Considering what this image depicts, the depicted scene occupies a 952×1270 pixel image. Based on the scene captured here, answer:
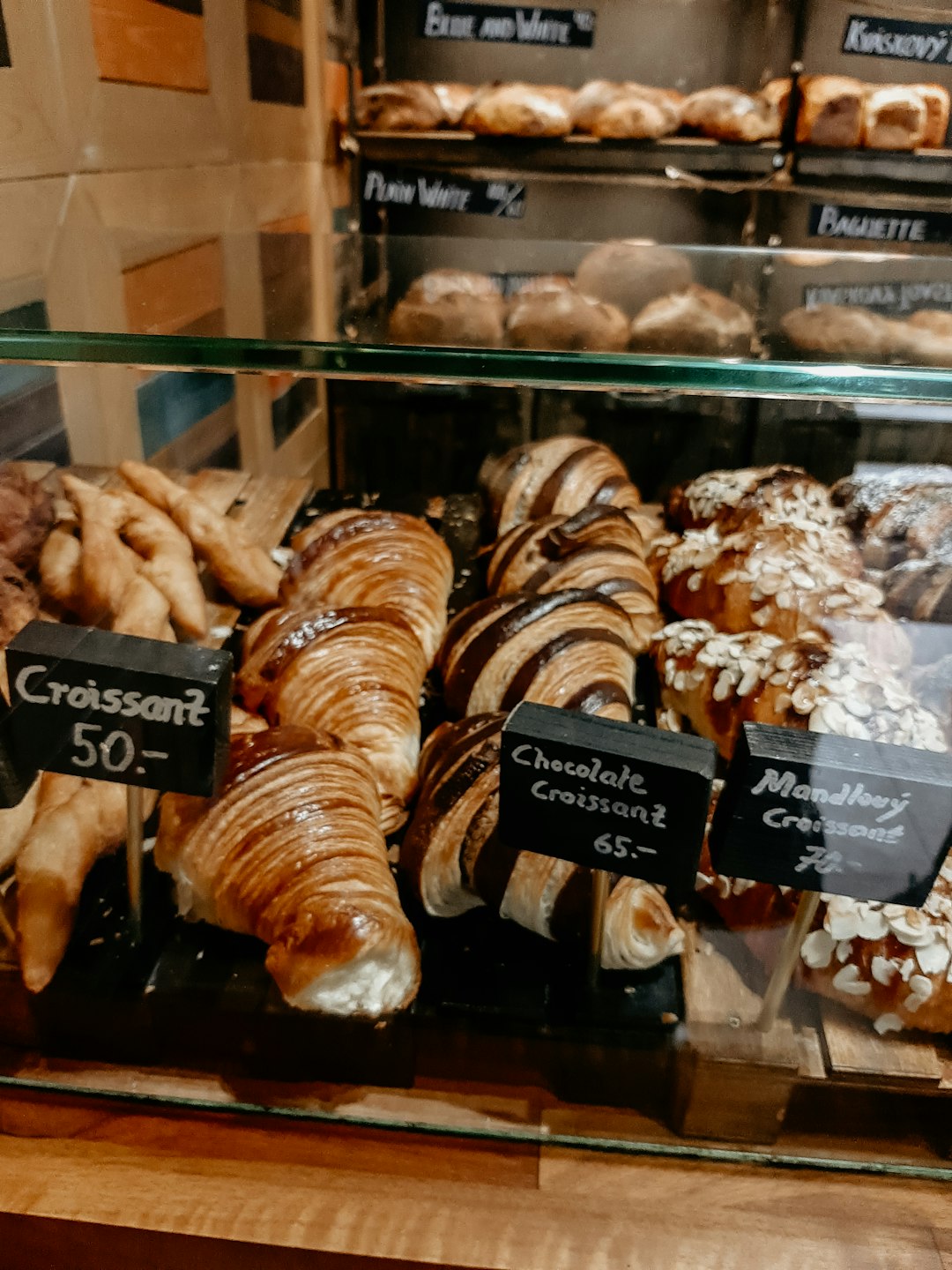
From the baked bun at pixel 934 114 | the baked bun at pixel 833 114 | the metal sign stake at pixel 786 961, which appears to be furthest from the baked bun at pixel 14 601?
the baked bun at pixel 934 114

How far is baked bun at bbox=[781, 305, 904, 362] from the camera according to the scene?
896mm

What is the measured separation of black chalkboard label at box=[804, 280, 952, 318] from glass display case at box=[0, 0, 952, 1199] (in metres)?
0.01

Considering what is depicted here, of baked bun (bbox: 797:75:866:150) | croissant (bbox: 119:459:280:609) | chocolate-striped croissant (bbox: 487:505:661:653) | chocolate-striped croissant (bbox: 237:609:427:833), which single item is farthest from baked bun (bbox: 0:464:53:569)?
baked bun (bbox: 797:75:866:150)

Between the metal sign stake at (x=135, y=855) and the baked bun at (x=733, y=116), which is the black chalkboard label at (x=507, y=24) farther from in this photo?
the metal sign stake at (x=135, y=855)


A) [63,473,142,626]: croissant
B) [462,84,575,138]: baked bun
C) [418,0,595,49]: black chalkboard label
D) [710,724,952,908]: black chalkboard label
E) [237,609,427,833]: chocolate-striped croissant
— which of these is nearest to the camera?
[710,724,952,908]: black chalkboard label

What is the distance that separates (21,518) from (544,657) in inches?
26.1

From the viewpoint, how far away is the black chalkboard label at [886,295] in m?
1.10

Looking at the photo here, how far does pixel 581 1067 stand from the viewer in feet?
2.58

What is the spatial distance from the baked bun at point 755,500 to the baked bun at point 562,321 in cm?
Result: 33

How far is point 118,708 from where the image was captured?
A: 2.29 ft

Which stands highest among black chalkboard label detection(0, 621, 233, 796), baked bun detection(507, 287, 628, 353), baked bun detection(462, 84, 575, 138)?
baked bun detection(462, 84, 575, 138)

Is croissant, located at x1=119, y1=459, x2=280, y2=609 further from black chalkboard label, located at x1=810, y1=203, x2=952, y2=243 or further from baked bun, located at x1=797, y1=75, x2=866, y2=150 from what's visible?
baked bun, located at x1=797, y1=75, x2=866, y2=150

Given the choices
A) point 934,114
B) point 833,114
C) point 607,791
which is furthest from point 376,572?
point 934,114

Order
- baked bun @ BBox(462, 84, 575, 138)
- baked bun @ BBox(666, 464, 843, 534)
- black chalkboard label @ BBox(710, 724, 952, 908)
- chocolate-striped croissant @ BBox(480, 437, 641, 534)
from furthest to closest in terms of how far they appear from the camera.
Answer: baked bun @ BBox(462, 84, 575, 138)
chocolate-striped croissant @ BBox(480, 437, 641, 534)
baked bun @ BBox(666, 464, 843, 534)
black chalkboard label @ BBox(710, 724, 952, 908)
